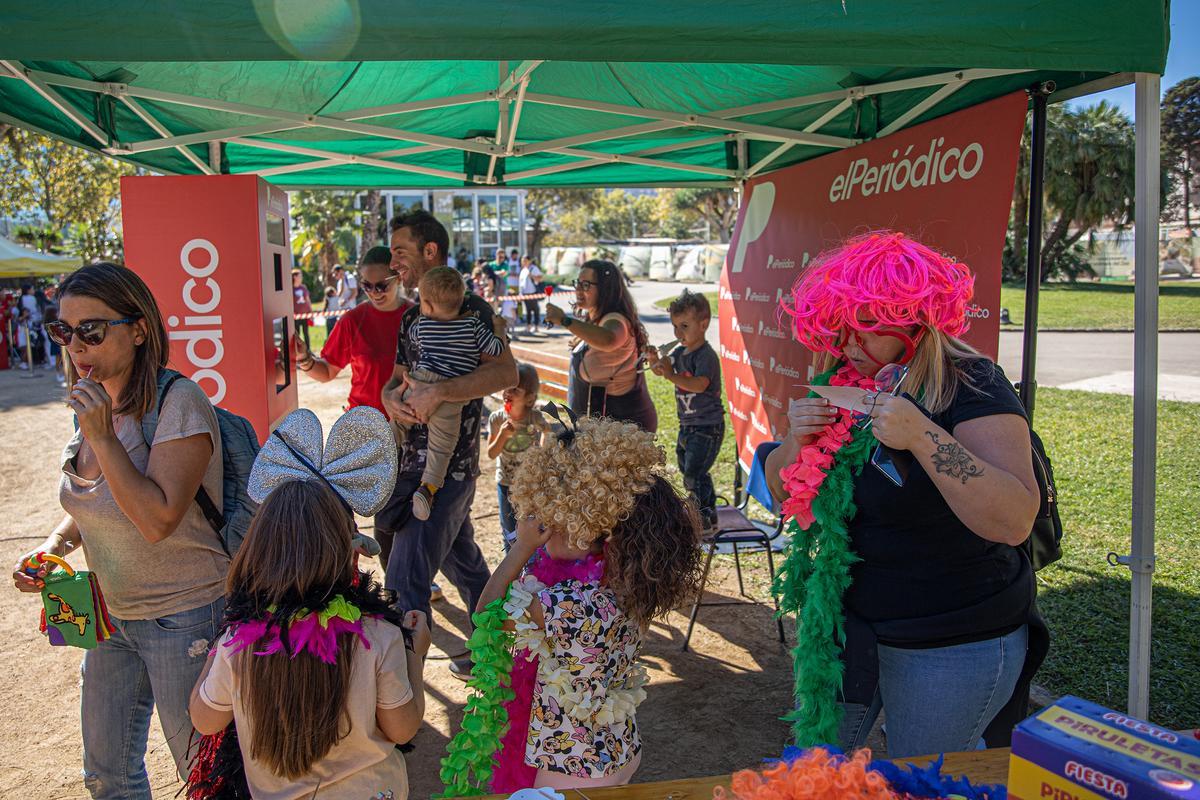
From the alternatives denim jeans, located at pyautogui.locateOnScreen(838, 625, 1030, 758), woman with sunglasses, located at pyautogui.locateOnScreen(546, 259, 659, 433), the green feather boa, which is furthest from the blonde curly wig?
woman with sunglasses, located at pyautogui.locateOnScreen(546, 259, 659, 433)

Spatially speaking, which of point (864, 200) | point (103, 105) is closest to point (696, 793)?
point (864, 200)

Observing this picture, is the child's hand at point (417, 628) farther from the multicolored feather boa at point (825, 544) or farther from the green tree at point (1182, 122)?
the green tree at point (1182, 122)

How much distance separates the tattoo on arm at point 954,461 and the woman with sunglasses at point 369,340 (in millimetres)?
2929

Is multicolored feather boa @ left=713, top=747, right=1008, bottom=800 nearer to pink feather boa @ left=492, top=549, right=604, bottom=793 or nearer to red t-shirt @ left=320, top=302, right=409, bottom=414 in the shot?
Answer: pink feather boa @ left=492, top=549, right=604, bottom=793

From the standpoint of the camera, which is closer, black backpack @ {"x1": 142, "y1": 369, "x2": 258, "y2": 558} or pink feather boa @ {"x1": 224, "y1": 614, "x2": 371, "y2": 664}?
pink feather boa @ {"x1": 224, "y1": 614, "x2": 371, "y2": 664}

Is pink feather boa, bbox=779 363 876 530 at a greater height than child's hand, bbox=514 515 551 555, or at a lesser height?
greater

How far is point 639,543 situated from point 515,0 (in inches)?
54.7

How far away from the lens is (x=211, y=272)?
13.7ft

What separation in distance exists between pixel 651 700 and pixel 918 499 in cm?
226

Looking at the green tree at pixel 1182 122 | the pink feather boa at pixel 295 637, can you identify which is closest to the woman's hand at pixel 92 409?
the pink feather boa at pixel 295 637

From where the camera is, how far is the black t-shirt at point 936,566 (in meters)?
1.99

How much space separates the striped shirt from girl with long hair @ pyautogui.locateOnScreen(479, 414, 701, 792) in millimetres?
1407

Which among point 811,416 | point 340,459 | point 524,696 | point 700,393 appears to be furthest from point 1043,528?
point 700,393

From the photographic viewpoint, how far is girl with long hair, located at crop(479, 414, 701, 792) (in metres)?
2.25
